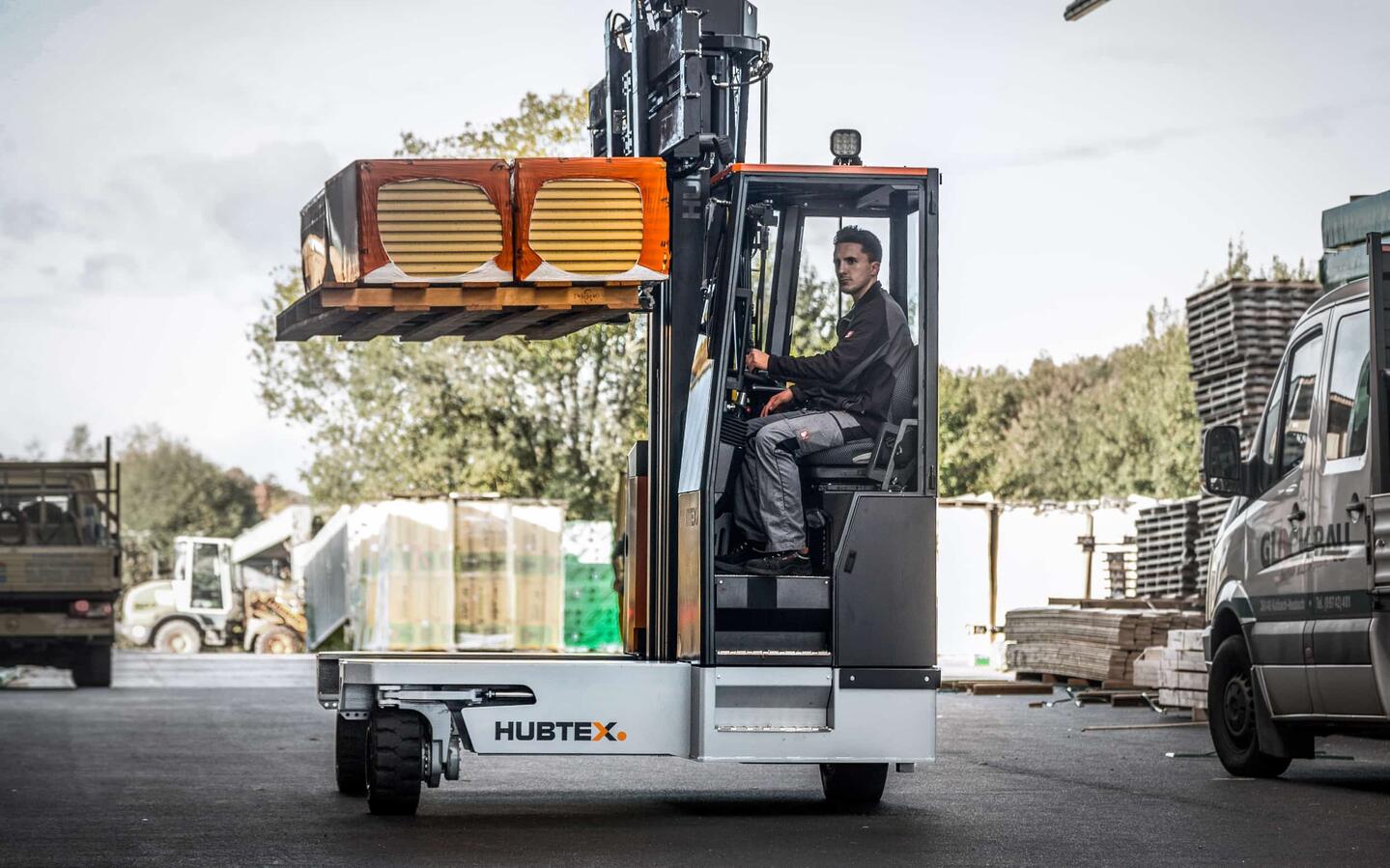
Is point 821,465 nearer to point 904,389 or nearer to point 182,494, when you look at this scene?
point 904,389

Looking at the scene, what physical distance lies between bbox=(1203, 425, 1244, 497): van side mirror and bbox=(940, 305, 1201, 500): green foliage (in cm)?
4018

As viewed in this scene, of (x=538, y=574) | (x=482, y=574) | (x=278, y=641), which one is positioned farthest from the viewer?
A: (x=278, y=641)

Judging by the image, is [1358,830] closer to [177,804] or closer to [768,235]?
[768,235]

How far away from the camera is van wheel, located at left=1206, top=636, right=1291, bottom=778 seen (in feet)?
37.5

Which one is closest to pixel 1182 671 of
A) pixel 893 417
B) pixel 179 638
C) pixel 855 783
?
pixel 855 783

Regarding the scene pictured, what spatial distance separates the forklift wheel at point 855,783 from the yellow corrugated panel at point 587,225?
276 centimetres

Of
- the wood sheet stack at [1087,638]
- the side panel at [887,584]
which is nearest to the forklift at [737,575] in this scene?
the side panel at [887,584]

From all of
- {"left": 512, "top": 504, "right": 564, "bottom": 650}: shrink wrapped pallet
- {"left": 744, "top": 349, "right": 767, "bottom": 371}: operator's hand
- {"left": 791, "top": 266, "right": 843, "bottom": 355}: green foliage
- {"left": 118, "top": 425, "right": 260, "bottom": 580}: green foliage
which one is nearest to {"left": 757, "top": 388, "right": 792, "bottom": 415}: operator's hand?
{"left": 744, "top": 349, "right": 767, "bottom": 371}: operator's hand

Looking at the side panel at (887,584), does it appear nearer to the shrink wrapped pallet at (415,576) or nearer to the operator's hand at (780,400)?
the operator's hand at (780,400)

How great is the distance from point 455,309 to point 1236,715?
216 inches

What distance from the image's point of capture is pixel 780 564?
9125mm

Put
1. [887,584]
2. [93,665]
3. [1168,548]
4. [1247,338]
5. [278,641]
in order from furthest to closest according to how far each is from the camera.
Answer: [278,641]
[93,665]
[1168,548]
[1247,338]
[887,584]

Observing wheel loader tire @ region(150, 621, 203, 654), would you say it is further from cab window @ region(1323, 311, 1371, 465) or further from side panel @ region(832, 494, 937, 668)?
side panel @ region(832, 494, 937, 668)

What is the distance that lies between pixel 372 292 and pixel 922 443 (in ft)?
8.50
